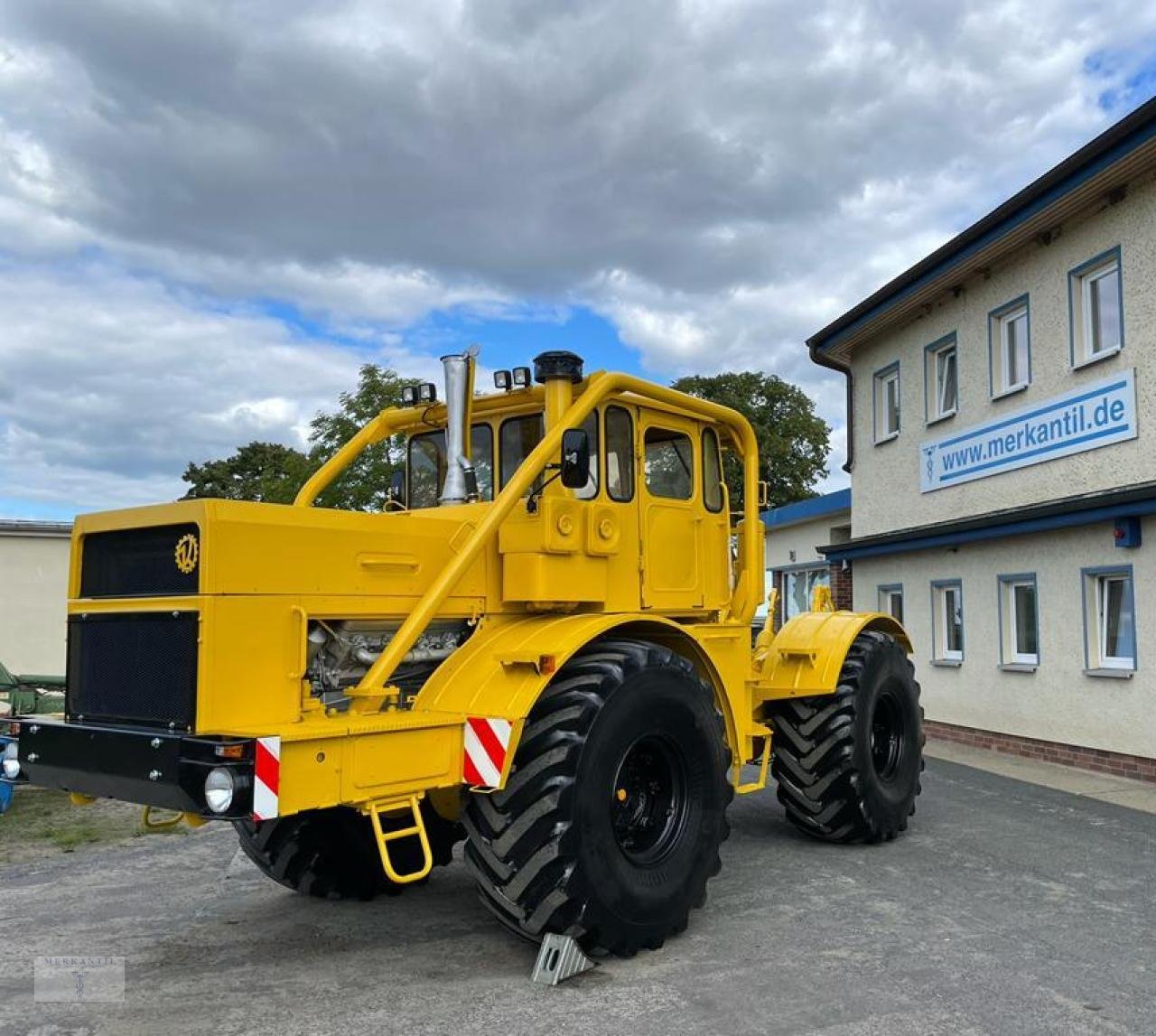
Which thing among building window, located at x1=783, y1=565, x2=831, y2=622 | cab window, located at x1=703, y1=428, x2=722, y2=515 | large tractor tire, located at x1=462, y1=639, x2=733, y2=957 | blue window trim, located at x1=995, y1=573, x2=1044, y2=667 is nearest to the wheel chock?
large tractor tire, located at x1=462, y1=639, x2=733, y2=957

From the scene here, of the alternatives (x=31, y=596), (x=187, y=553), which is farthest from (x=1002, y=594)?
(x=31, y=596)

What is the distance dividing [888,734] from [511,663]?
405 centimetres

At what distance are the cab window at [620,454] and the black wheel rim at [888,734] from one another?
9.74 feet

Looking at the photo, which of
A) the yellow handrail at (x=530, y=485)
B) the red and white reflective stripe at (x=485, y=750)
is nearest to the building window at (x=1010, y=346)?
the yellow handrail at (x=530, y=485)

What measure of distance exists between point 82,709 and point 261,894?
1986mm

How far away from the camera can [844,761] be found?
697cm

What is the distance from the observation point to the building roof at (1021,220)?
959 cm

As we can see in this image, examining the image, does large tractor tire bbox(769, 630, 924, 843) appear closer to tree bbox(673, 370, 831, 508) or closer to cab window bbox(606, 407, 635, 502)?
cab window bbox(606, 407, 635, 502)

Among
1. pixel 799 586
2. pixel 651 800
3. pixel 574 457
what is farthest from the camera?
pixel 799 586

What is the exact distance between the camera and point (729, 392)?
4338cm

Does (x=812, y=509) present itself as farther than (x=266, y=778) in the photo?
Yes

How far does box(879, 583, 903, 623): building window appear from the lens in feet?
48.1

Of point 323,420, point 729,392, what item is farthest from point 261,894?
point 729,392

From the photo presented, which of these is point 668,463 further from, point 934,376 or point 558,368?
point 934,376
